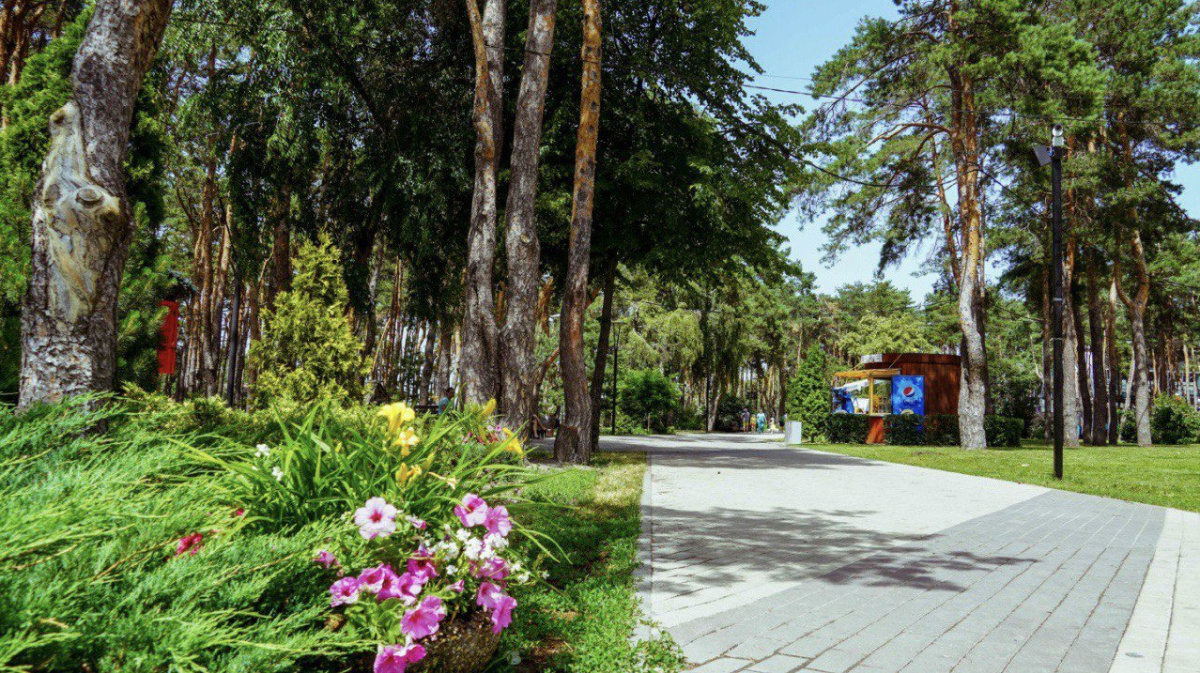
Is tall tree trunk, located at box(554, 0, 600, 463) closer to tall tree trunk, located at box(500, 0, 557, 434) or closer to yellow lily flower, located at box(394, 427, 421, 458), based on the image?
tall tree trunk, located at box(500, 0, 557, 434)

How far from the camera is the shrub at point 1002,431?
26.4m

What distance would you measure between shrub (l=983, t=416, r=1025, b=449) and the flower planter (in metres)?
27.0

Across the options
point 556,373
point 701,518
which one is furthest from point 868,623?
point 556,373

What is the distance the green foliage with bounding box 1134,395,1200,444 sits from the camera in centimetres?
3344

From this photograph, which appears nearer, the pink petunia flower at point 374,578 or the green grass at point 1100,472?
the pink petunia flower at point 374,578

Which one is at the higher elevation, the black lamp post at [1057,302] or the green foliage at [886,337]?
the green foliage at [886,337]

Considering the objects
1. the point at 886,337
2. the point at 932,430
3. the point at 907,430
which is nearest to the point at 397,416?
the point at 907,430

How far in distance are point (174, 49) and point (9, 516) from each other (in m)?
15.5

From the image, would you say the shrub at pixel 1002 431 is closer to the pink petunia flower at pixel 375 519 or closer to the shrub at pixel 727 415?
the shrub at pixel 727 415

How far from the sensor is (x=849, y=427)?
93.4 ft

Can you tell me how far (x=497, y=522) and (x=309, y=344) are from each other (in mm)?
11815

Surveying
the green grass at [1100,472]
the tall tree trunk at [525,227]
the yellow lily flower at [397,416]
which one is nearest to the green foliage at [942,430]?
the green grass at [1100,472]

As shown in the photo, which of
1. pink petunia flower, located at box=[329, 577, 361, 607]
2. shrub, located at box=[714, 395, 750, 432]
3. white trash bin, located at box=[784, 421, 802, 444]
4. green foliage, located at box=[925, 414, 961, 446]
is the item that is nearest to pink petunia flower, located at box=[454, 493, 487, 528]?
pink petunia flower, located at box=[329, 577, 361, 607]

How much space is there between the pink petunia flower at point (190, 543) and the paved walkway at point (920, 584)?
2.17m
